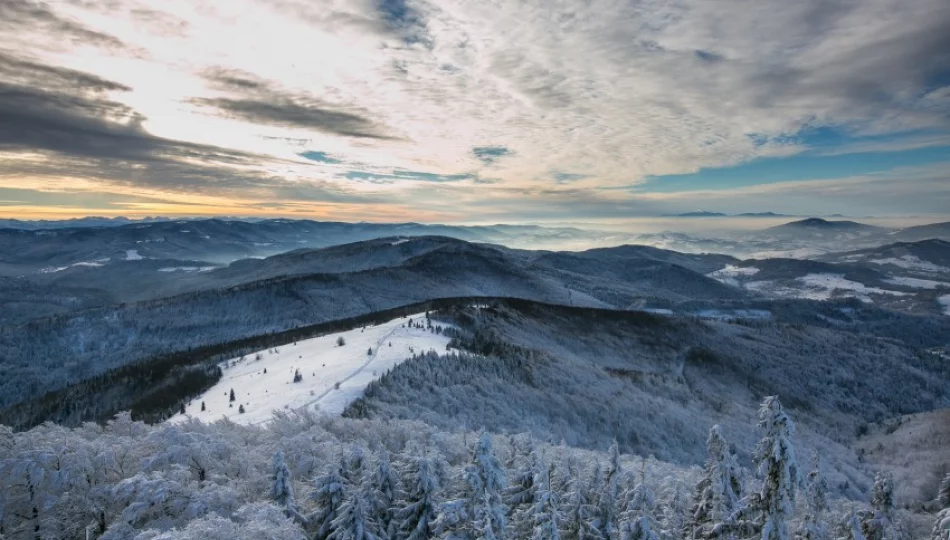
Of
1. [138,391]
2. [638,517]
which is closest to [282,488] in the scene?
[638,517]

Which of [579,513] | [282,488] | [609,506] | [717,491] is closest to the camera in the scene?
[717,491]

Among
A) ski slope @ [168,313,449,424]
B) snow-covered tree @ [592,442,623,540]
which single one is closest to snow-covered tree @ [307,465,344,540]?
snow-covered tree @ [592,442,623,540]

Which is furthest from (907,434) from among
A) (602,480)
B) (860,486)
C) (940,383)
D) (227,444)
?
(227,444)

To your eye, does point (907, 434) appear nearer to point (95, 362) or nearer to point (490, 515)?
point (490, 515)

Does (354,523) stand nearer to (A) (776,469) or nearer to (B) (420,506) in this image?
(B) (420,506)

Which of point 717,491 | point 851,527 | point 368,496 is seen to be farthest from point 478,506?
point 851,527

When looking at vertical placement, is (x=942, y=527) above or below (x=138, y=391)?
above

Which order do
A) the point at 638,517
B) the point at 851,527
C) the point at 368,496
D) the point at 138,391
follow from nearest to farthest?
the point at 851,527 → the point at 638,517 → the point at 368,496 → the point at 138,391

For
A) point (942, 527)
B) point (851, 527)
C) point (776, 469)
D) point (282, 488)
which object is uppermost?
point (776, 469)

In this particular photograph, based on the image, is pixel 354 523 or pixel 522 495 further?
pixel 522 495
